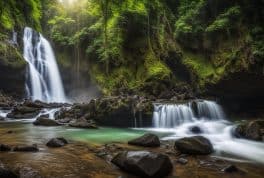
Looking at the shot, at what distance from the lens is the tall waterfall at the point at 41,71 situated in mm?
22906

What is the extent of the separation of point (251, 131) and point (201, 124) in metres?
2.99

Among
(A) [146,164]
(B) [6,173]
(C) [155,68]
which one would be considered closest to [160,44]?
(C) [155,68]

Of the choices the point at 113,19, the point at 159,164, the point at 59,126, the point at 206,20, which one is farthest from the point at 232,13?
the point at 159,164

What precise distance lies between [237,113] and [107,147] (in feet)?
38.9

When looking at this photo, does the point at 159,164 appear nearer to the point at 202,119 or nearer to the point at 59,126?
the point at 59,126

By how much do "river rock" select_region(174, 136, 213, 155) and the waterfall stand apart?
6.41 m

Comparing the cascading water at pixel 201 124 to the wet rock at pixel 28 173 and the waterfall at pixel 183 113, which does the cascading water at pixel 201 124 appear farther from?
the wet rock at pixel 28 173

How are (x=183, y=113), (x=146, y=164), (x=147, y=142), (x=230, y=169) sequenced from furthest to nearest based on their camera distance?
(x=183, y=113) < (x=147, y=142) < (x=230, y=169) < (x=146, y=164)

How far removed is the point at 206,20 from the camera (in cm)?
1888

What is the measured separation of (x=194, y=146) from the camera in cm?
726

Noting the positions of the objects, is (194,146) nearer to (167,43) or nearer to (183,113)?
(183,113)

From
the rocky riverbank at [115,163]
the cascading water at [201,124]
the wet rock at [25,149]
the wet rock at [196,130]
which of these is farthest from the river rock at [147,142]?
the wet rock at [196,130]

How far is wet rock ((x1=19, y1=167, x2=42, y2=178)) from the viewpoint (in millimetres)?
5191

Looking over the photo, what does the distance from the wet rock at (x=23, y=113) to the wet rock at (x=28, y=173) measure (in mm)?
11239
